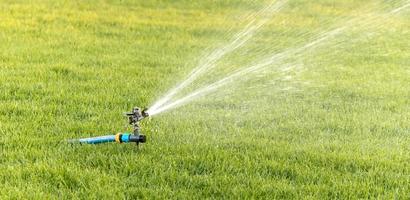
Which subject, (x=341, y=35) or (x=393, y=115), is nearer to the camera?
(x=393, y=115)

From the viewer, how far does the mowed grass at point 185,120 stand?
14.1 ft

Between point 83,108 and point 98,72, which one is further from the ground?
point 98,72

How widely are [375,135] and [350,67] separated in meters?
3.05

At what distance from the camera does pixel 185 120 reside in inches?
226

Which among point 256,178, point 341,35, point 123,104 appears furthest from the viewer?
point 341,35

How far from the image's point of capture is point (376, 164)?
4.80 m

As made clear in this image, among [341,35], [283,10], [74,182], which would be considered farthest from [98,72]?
[283,10]

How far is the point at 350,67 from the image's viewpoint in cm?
849

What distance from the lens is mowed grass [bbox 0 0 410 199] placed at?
429cm

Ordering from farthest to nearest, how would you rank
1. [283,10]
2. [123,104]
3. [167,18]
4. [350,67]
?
[283,10], [167,18], [350,67], [123,104]

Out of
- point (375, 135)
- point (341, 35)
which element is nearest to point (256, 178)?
point (375, 135)

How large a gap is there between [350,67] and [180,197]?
5054 millimetres

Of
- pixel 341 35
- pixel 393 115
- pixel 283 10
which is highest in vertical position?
pixel 283 10

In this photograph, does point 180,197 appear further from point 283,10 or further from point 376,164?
point 283,10
